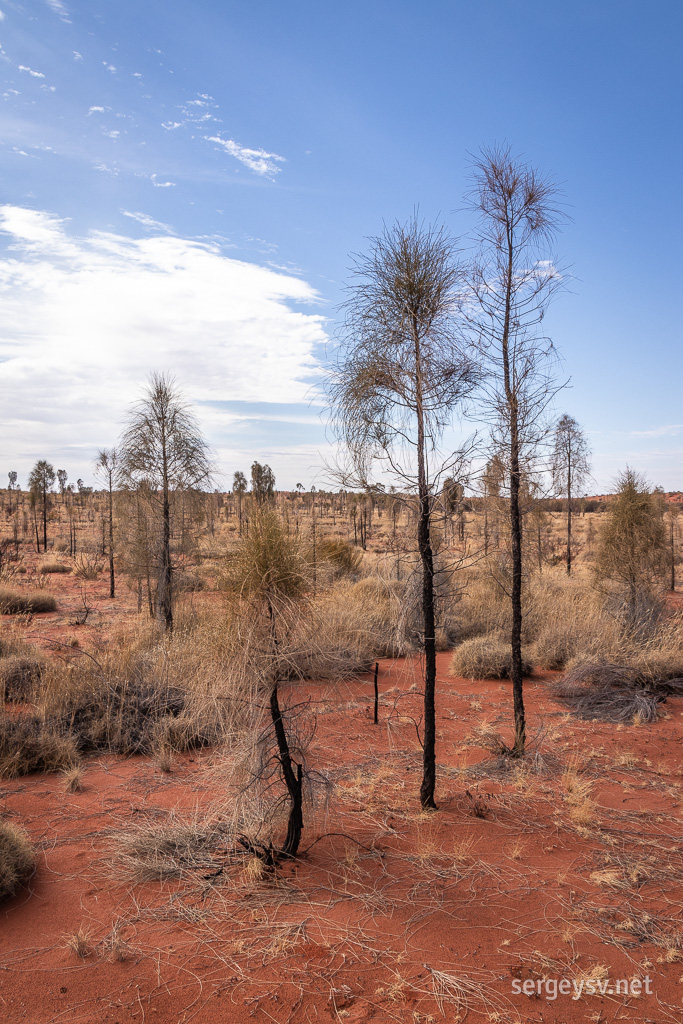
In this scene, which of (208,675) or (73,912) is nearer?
(73,912)

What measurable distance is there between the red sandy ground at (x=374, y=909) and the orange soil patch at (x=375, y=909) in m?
0.02

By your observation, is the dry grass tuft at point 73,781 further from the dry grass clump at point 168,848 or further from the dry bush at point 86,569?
the dry bush at point 86,569

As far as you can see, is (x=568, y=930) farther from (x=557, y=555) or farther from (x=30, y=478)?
Answer: (x=30, y=478)

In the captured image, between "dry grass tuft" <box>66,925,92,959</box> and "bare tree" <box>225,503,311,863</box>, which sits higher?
"bare tree" <box>225,503,311,863</box>

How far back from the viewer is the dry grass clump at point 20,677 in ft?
34.0

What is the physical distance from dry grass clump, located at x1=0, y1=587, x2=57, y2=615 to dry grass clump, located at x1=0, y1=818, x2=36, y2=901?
597 inches

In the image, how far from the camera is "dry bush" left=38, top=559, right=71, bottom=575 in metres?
31.0

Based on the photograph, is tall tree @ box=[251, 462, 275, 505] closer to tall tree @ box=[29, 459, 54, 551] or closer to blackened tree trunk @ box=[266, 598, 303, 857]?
blackened tree trunk @ box=[266, 598, 303, 857]

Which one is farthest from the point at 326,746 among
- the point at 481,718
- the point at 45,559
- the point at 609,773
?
the point at 45,559

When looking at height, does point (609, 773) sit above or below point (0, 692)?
below

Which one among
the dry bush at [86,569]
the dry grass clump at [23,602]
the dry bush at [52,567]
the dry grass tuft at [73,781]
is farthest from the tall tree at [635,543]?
the dry bush at [52,567]

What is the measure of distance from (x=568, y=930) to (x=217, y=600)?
390 centimetres

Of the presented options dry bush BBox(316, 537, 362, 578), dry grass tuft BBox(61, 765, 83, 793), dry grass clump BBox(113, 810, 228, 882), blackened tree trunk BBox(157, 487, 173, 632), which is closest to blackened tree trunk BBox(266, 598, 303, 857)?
dry grass clump BBox(113, 810, 228, 882)

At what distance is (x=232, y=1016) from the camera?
140 inches
